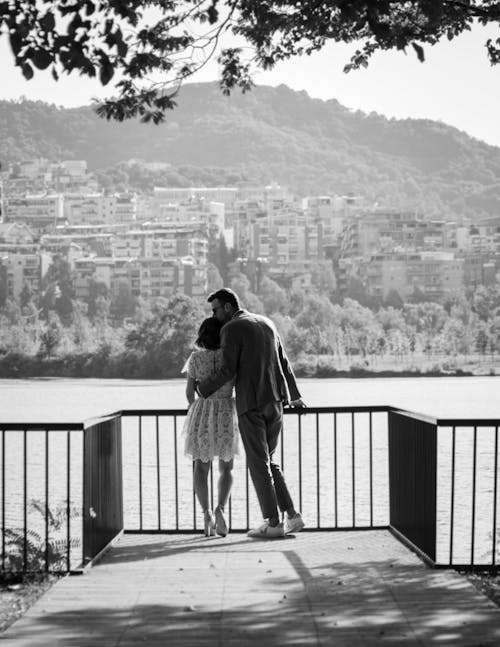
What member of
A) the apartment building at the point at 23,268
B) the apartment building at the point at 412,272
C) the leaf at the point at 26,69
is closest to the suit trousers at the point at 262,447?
the leaf at the point at 26,69

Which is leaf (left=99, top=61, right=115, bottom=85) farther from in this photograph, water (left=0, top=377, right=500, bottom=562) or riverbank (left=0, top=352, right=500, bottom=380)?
riverbank (left=0, top=352, right=500, bottom=380)

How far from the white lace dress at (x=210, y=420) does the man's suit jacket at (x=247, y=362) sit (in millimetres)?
95

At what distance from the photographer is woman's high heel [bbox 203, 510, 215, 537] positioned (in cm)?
838

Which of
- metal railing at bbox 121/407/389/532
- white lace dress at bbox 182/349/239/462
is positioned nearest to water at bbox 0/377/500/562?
metal railing at bbox 121/407/389/532

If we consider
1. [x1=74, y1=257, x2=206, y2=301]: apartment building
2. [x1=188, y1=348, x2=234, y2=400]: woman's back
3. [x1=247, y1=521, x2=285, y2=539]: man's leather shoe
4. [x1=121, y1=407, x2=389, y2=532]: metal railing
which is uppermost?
[x1=74, y1=257, x2=206, y2=301]: apartment building

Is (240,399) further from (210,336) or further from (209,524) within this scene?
(209,524)

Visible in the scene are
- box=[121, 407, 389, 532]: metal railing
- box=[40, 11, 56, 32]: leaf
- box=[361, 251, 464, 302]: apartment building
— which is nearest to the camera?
box=[40, 11, 56, 32]: leaf

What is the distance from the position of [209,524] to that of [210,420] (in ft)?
2.76

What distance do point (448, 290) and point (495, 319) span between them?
34.6 metres

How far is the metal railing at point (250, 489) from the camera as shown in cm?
708

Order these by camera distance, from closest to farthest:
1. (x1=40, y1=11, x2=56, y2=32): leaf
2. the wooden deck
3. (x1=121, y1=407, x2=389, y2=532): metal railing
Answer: (x1=40, y1=11, x2=56, y2=32): leaf, the wooden deck, (x1=121, y1=407, x2=389, y2=532): metal railing

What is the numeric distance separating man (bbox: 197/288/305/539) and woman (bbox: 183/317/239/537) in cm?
8

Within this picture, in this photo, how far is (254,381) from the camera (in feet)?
26.4

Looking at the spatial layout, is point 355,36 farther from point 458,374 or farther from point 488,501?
point 458,374
